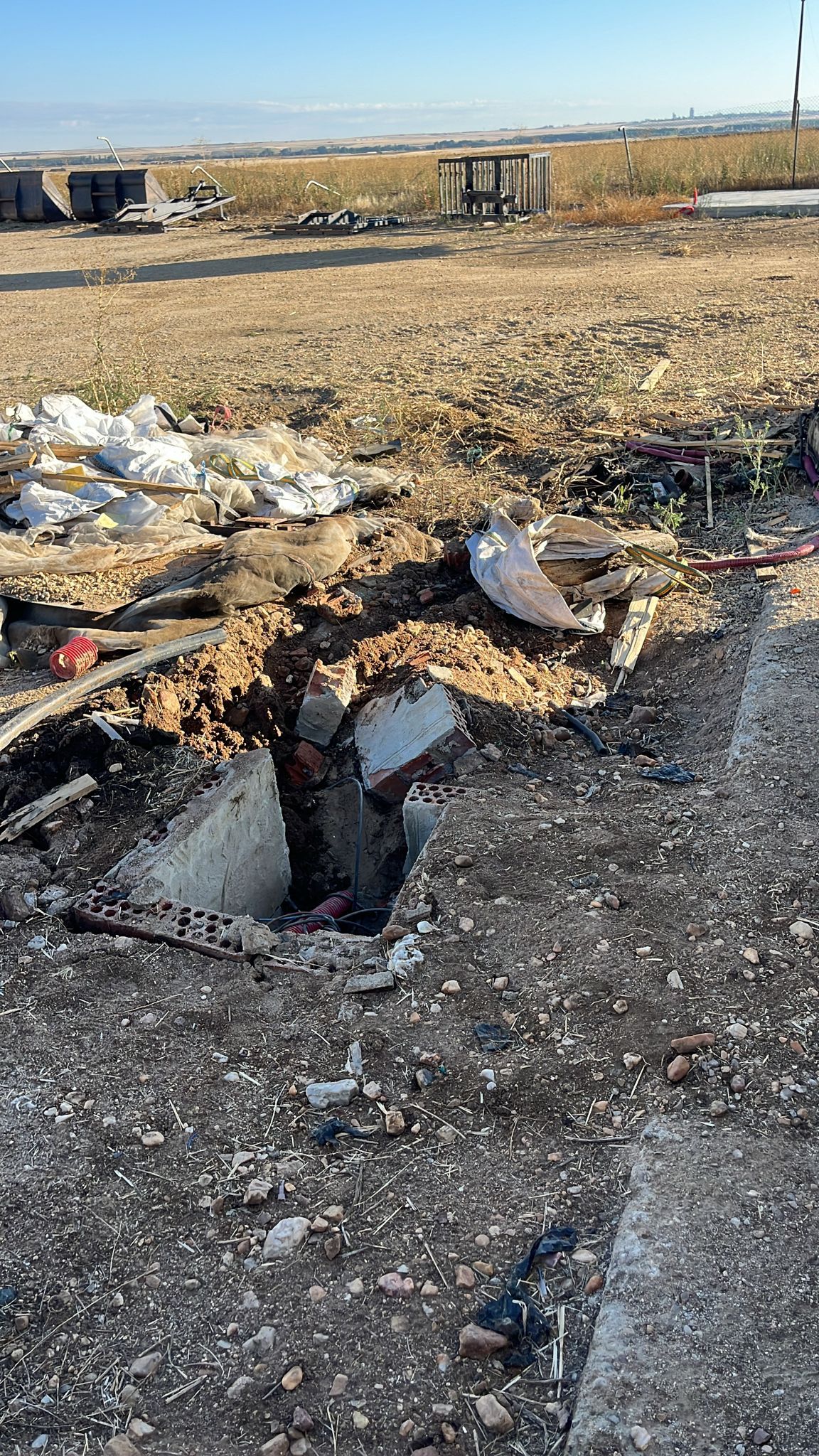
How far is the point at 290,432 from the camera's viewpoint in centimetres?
839

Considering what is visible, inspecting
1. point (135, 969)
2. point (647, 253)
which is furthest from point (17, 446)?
point (647, 253)

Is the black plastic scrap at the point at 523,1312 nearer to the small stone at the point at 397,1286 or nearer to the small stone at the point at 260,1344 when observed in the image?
the small stone at the point at 397,1286

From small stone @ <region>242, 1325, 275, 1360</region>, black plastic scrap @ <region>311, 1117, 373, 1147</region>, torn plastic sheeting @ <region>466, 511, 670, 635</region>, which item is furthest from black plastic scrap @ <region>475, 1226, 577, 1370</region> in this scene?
torn plastic sheeting @ <region>466, 511, 670, 635</region>

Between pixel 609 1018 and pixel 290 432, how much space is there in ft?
21.2

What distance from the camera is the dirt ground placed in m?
2.13

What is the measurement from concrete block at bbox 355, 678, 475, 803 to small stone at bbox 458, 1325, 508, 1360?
8.14ft

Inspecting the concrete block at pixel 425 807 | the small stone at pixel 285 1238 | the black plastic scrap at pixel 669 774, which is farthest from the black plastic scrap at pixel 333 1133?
the black plastic scrap at pixel 669 774

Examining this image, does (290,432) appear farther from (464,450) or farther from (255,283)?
(255,283)

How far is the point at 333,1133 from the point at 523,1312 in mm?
682

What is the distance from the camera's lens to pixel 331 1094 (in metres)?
2.80

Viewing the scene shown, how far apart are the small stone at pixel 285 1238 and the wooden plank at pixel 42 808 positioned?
84.7 inches

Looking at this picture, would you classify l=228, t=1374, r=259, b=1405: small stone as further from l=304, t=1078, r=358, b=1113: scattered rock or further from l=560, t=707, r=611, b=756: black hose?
l=560, t=707, r=611, b=756: black hose

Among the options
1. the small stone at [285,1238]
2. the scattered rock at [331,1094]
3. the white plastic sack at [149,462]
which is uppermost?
the white plastic sack at [149,462]

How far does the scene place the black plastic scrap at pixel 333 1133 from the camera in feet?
8.80
